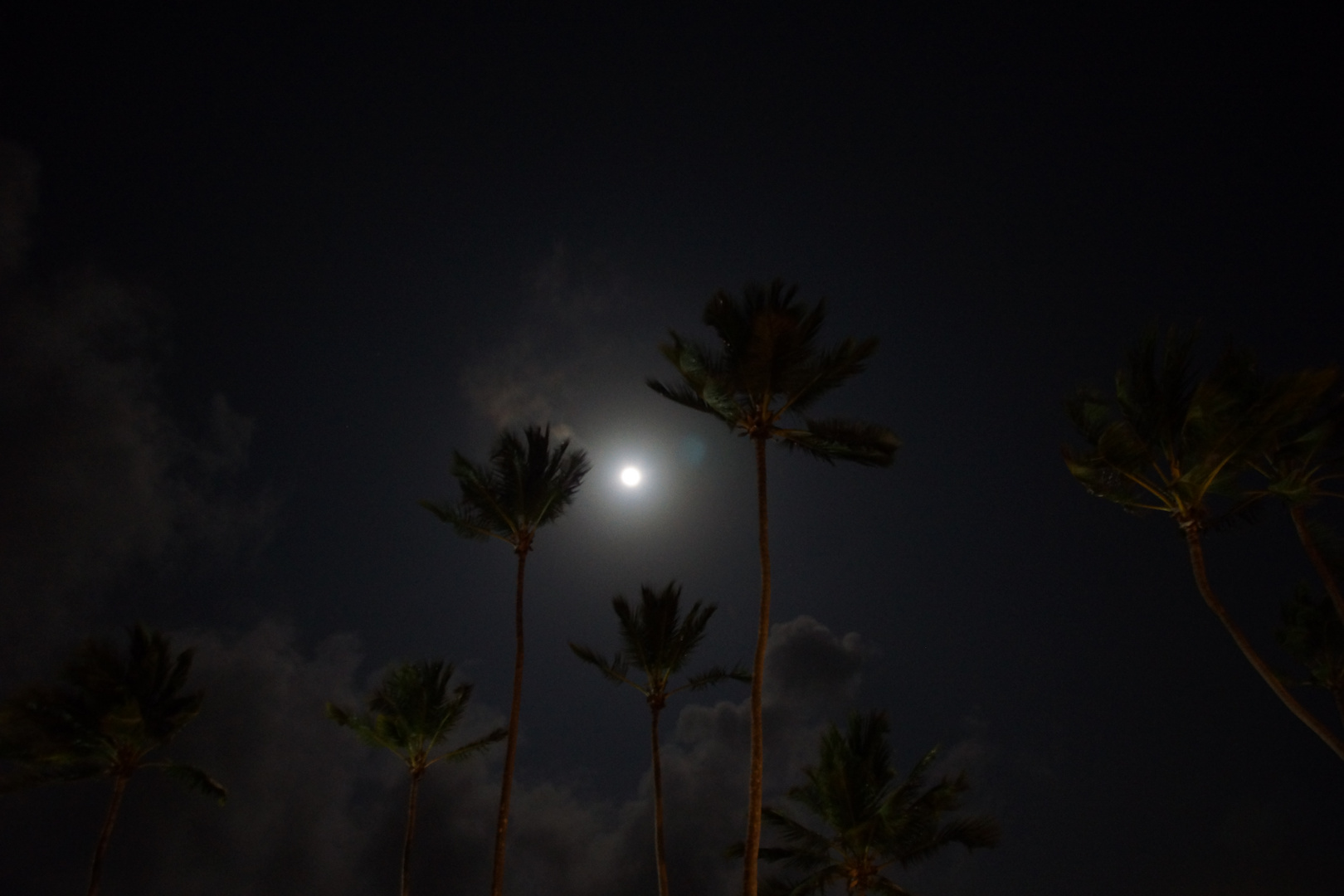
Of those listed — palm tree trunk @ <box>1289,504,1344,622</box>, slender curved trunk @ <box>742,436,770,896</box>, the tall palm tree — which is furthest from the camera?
the tall palm tree

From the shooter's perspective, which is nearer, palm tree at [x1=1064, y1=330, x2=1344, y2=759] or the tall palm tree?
palm tree at [x1=1064, y1=330, x2=1344, y2=759]

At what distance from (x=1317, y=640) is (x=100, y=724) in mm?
34553

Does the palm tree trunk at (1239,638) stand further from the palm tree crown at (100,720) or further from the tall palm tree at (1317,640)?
the palm tree crown at (100,720)

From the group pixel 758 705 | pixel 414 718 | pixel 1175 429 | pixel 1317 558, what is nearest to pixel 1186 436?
pixel 1175 429

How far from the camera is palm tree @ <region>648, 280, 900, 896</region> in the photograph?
15500mm

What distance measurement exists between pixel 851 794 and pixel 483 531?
1164cm

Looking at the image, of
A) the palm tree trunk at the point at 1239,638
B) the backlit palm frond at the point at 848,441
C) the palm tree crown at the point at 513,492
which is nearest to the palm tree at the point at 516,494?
the palm tree crown at the point at 513,492

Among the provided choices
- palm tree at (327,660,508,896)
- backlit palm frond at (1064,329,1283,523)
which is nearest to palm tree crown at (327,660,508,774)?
palm tree at (327,660,508,896)

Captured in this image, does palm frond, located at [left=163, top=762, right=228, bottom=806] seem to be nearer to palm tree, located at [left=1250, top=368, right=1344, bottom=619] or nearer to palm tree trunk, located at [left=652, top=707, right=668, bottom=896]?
palm tree trunk, located at [left=652, top=707, right=668, bottom=896]

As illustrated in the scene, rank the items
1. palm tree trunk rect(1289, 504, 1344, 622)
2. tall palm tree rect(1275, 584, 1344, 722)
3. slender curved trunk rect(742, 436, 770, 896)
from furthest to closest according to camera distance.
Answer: tall palm tree rect(1275, 584, 1344, 722) → palm tree trunk rect(1289, 504, 1344, 622) → slender curved trunk rect(742, 436, 770, 896)

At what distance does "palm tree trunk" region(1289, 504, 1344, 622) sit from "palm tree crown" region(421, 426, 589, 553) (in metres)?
18.2

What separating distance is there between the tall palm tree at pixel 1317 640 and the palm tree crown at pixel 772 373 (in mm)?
16516

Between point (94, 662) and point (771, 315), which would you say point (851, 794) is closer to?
point (771, 315)

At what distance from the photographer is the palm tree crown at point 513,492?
1989cm
